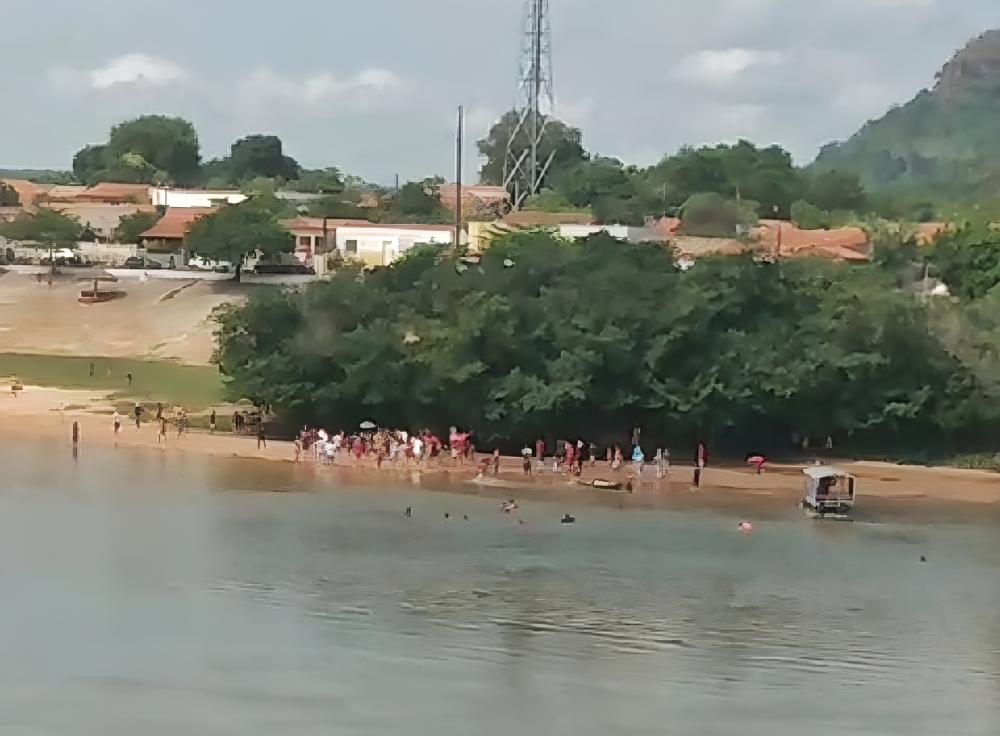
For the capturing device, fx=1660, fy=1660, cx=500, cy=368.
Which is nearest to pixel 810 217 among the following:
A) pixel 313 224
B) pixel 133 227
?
pixel 313 224

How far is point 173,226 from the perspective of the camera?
78.4 metres

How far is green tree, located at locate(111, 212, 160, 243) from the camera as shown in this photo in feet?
270

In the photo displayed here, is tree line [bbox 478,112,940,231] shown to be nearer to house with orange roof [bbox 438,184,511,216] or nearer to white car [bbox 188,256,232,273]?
house with orange roof [bbox 438,184,511,216]

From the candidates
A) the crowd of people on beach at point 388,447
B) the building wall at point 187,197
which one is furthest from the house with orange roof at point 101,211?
the crowd of people on beach at point 388,447

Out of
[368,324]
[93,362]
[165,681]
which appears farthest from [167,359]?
[165,681]

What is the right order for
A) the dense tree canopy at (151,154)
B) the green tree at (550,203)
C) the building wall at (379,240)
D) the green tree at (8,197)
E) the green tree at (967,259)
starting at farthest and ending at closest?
the dense tree canopy at (151,154)
the green tree at (8,197)
the green tree at (550,203)
the building wall at (379,240)
the green tree at (967,259)

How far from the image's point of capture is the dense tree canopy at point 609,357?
40.3 meters

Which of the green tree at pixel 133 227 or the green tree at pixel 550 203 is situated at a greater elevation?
the green tree at pixel 550 203

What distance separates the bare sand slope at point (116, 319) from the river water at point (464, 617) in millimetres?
21433

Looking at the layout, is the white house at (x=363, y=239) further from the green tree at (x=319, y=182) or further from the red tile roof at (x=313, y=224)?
the green tree at (x=319, y=182)

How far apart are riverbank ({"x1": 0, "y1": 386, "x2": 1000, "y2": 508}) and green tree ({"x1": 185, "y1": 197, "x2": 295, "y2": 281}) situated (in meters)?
24.5

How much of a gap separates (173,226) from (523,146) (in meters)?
40.1

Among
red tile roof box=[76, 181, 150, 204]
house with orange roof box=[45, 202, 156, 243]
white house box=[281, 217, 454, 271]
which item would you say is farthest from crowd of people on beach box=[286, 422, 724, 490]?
red tile roof box=[76, 181, 150, 204]

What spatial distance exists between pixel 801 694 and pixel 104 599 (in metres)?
10.1
